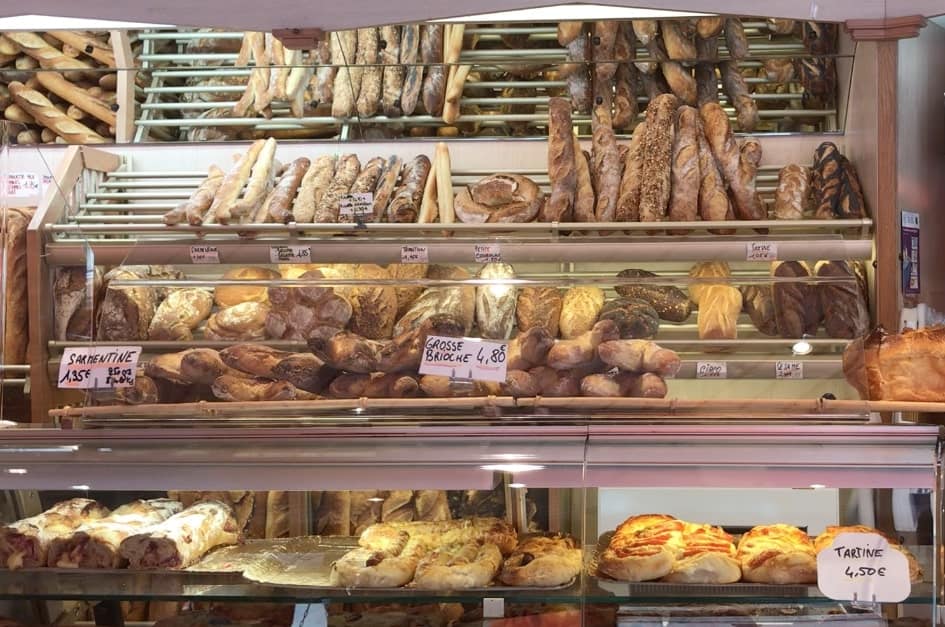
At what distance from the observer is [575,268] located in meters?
3.42

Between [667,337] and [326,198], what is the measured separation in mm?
1465

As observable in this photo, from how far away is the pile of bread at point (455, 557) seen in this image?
2.49m

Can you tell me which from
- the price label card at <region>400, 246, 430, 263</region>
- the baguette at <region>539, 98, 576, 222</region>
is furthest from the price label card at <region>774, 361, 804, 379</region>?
the price label card at <region>400, 246, 430, 263</region>

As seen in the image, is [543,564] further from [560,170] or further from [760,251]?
[560,170]

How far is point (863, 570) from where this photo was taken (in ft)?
7.88

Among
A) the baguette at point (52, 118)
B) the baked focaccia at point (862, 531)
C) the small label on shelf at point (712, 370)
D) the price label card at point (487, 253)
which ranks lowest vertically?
the baked focaccia at point (862, 531)

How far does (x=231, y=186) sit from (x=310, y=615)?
1715mm

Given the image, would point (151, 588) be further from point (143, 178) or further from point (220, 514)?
point (143, 178)

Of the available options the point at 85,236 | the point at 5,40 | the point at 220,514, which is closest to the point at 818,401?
the point at 220,514

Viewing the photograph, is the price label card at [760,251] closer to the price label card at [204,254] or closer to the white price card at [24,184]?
the price label card at [204,254]

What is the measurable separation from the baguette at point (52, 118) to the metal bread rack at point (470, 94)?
0.85 feet

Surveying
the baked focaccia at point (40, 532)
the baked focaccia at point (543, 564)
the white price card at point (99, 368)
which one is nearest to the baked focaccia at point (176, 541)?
the baked focaccia at point (40, 532)

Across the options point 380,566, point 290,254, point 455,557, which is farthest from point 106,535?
point 290,254

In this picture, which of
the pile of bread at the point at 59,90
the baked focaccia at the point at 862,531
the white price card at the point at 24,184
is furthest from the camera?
the pile of bread at the point at 59,90
